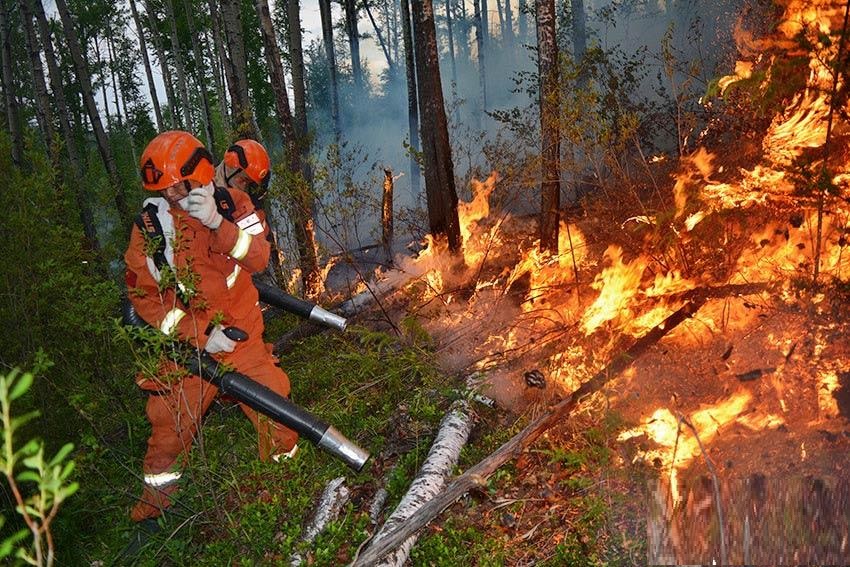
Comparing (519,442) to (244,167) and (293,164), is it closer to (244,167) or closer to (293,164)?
(244,167)

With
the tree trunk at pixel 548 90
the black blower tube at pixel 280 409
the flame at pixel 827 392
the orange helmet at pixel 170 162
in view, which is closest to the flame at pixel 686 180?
the tree trunk at pixel 548 90

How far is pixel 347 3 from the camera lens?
84.7 feet

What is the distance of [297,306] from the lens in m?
5.23

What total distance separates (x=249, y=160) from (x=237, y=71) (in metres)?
5.21

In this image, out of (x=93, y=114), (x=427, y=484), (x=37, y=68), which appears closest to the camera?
(x=427, y=484)

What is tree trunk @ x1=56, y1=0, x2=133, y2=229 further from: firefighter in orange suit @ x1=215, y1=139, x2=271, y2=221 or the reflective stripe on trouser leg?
the reflective stripe on trouser leg

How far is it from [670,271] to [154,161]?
422 centimetres

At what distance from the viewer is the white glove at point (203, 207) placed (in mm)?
3794

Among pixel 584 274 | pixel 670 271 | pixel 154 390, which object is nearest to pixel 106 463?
pixel 154 390

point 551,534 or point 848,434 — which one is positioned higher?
point 848,434

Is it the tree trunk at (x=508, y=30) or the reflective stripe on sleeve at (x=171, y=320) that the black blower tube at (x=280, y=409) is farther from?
the tree trunk at (x=508, y=30)

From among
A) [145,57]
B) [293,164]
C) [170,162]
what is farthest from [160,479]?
[145,57]

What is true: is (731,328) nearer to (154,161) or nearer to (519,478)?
(519,478)

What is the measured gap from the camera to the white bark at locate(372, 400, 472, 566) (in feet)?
10.5
